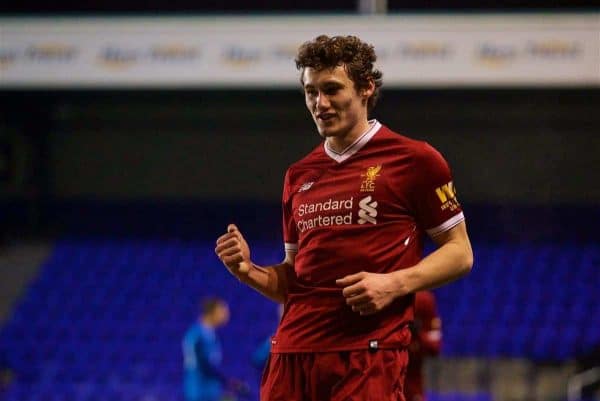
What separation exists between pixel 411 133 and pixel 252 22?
3630 mm

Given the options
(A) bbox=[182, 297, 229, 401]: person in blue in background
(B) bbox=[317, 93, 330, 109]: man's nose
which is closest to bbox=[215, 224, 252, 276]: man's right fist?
(B) bbox=[317, 93, 330, 109]: man's nose

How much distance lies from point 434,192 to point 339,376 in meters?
0.57

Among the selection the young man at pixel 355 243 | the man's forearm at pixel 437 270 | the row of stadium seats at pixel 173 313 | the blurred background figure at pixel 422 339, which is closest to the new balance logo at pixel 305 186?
the young man at pixel 355 243

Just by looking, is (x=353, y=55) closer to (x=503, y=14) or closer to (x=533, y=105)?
(x=503, y=14)

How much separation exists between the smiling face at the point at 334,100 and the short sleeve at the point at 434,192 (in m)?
0.22

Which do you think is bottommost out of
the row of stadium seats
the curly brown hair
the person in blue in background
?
the row of stadium seats

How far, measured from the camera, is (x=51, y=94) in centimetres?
1534

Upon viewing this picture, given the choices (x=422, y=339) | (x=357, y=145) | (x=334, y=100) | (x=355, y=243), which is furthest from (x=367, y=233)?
(x=422, y=339)

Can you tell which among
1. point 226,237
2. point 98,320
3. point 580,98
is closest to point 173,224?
point 98,320

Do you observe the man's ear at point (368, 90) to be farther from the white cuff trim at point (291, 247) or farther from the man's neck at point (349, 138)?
the white cuff trim at point (291, 247)

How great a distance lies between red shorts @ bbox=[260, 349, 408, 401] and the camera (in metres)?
2.71

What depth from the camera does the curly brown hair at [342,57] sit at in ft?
9.32

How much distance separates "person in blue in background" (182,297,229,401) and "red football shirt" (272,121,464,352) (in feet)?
18.7

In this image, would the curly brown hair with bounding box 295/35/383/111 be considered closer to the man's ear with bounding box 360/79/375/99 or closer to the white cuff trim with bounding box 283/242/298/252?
the man's ear with bounding box 360/79/375/99
